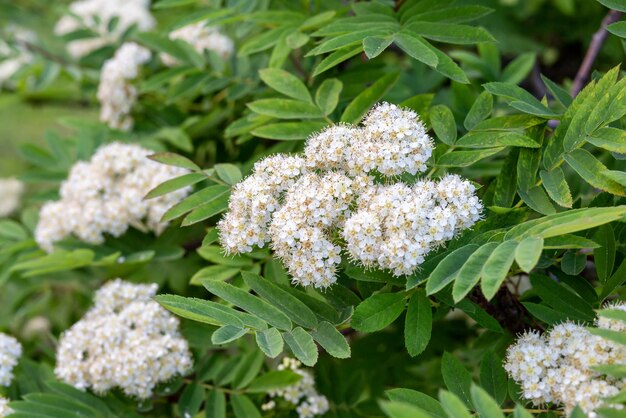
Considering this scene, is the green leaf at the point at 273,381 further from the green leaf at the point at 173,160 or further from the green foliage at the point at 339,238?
the green leaf at the point at 173,160

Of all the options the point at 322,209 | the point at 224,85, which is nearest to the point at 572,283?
Result: the point at 322,209

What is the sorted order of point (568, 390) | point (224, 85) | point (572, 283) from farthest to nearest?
point (224, 85) < point (572, 283) < point (568, 390)

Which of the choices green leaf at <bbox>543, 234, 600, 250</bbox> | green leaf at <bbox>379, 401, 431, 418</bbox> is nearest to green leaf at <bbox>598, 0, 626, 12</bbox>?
green leaf at <bbox>543, 234, 600, 250</bbox>

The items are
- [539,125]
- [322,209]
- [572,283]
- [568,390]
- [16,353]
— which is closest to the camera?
[568,390]

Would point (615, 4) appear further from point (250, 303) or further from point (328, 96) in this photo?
point (250, 303)

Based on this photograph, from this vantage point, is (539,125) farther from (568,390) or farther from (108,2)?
(108,2)

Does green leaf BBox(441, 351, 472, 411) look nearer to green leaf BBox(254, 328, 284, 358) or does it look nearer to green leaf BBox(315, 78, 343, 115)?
green leaf BBox(254, 328, 284, 358)
